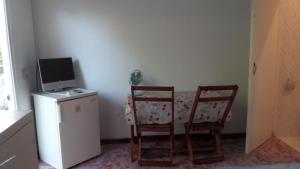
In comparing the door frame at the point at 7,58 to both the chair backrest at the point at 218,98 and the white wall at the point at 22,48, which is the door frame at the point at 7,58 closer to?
the white wall at the point at 22,48

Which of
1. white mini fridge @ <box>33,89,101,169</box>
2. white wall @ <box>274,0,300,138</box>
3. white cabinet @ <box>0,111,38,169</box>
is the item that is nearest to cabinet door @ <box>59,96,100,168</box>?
white mini fridge @ <box>33,89,101,169</box>

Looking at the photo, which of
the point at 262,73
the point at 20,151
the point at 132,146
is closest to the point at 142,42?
the point at 132,146

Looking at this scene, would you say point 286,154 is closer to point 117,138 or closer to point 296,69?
point 296,69

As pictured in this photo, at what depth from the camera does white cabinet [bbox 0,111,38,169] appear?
47.1 inches

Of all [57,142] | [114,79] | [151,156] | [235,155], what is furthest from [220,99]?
[57,142]

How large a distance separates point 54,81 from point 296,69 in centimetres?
302

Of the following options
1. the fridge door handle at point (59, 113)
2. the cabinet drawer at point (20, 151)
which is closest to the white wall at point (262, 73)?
the fridge door handle at point (59, 113)

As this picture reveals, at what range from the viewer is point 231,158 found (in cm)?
297

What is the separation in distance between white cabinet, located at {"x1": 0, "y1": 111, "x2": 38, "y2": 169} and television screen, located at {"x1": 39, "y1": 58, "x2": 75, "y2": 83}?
146 cm

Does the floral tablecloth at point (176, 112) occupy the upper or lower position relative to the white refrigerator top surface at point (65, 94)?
lower

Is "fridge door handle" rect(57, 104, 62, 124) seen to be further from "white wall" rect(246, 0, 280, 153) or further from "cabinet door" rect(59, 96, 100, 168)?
"white wall" rect(246, 0, 280, 153)

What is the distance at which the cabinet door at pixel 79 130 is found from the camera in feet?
8.90

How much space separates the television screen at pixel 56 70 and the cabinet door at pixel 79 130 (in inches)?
17.4

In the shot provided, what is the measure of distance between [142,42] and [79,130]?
1330 millimetres
